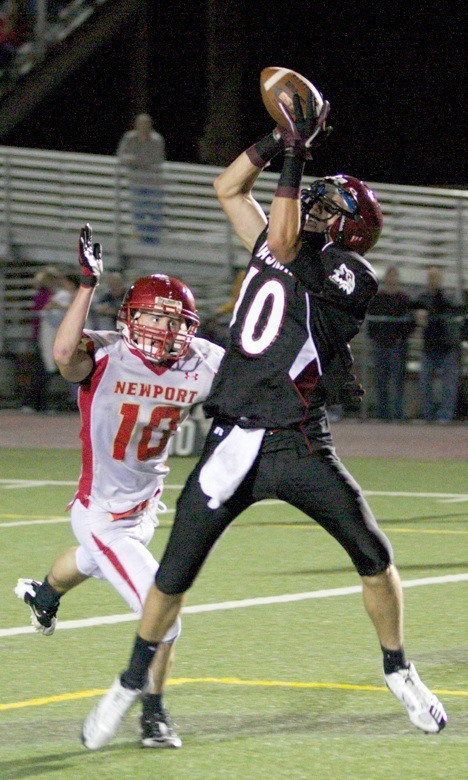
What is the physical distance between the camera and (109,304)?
61.6 ft

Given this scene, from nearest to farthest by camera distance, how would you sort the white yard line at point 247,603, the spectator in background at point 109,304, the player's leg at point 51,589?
the player's leg at point 51,589 → the white yard line at point 247,603 → the spectator in background at point 109,304

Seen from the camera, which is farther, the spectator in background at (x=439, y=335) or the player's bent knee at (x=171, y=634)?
the spectator in background at (x=439, y=335)

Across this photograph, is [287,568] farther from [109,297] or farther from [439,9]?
[439,9]

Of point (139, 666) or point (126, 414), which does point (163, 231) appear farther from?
point (139, 666)

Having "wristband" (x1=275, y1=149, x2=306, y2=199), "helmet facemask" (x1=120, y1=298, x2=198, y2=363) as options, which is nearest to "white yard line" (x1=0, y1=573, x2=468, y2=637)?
"helmet facemask" (x1=120, y1=298, x2=198, y2=363)

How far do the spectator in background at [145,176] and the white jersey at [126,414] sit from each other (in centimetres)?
1627

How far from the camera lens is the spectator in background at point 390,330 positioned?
1841cm

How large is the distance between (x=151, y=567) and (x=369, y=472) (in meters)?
8.67

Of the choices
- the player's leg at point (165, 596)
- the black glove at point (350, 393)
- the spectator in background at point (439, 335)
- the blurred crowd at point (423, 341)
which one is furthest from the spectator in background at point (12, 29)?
the player's leg at point (165, 596)

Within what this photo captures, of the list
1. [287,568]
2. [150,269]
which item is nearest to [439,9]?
[150,269]

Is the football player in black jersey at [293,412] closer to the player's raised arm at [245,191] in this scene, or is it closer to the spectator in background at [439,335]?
the player's raised arm at [245,191]

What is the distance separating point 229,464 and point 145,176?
1768cm

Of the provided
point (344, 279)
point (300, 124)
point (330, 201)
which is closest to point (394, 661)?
point (344, 279)

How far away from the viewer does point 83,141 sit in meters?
29.3
